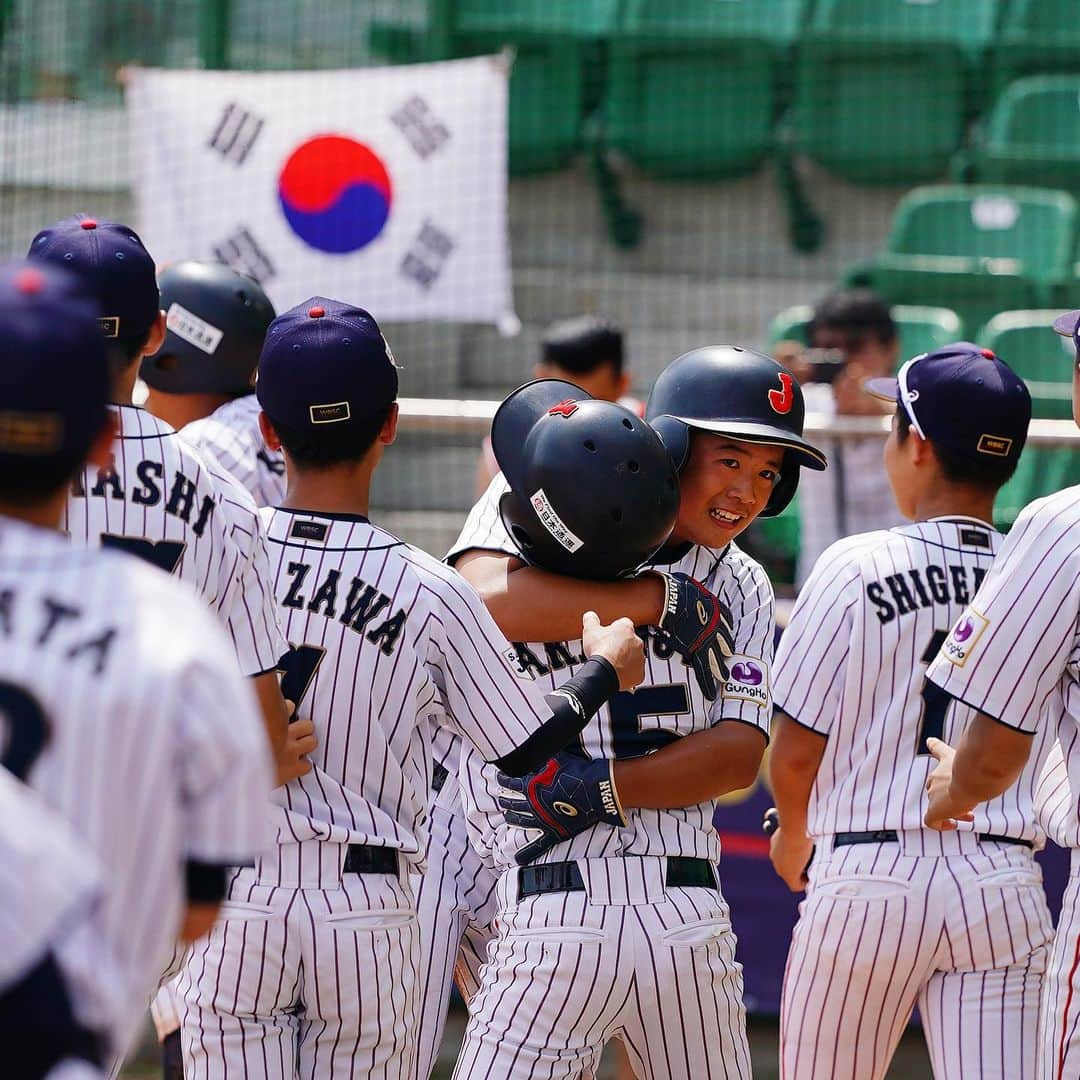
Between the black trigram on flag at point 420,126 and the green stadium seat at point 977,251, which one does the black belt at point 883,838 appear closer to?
the black trigram on flag at point 420,126

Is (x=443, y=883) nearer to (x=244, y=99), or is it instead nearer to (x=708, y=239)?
(x=244, y=99)

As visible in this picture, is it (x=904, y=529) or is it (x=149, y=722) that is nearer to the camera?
(x=149, y=722)

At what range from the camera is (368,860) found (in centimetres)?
295

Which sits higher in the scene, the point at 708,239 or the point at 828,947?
the point at 708,239

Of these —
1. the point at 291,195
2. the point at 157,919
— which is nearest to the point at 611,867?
the point at 157,919

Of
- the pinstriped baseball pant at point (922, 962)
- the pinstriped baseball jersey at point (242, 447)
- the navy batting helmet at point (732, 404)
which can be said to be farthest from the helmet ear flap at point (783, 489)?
the pinstriped baseball jersey at point (242, 447)

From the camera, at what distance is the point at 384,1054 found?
116 inches

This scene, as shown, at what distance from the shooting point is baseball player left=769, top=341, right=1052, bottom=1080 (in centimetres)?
328

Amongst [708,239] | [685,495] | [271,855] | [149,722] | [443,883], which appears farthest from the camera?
[708,239]

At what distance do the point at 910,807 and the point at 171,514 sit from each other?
1.47 meters

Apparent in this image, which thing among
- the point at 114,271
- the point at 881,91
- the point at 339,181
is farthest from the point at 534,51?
the point at 114,271

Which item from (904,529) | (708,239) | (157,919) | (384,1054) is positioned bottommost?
(384,1054)

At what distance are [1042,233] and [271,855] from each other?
6418 mm

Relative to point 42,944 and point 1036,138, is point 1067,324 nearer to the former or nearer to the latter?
point 42,944
